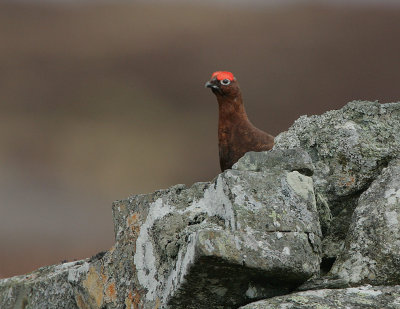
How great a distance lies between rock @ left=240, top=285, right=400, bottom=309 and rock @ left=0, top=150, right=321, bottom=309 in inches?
3.7

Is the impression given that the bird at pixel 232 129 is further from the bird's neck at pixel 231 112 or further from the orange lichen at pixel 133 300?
the orange lichen at pixel 133 300

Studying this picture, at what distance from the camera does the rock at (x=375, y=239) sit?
2971 millimetres

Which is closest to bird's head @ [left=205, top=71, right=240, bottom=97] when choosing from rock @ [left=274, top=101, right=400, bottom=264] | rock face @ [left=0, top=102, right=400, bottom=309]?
rock face @ [left=0, top=102, right=400, bottom=309]

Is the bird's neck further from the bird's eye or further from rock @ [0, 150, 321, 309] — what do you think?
rock @ [0, 150, 321, 309]

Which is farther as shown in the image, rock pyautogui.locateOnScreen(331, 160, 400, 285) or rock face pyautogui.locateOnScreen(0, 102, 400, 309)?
rock pyautogui.locateOnScreen(331, 160, 400, 285)

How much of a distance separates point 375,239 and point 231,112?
140 inches

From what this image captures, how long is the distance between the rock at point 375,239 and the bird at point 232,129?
2599mm

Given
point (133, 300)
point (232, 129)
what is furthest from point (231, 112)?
point (133, 300)

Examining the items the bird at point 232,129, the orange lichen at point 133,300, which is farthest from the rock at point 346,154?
the bird at point 232,129

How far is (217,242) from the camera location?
2.70 metres

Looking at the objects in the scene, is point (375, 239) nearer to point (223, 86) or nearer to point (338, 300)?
point (338, 300)

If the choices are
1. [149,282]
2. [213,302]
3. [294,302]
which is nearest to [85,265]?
[149,282]

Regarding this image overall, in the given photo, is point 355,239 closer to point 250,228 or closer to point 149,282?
point 250,228

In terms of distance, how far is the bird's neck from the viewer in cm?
639
